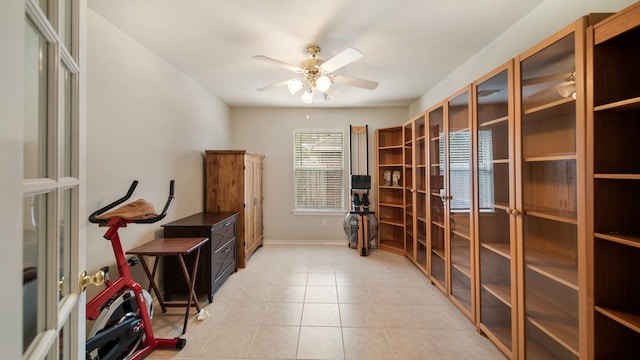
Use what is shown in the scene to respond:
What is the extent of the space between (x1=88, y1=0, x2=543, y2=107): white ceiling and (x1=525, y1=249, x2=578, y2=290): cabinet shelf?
180 cm

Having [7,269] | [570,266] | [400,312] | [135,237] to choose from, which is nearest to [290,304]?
[400,312]

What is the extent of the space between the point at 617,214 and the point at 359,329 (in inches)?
71.1

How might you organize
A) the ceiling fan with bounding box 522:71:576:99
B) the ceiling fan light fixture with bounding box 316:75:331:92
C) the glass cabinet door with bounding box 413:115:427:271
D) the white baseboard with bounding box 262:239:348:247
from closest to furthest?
the ceiling fan with bounding box 522:71:576:99 → the ceiling fan light fixture with bounding box 316:75:331:92 → the glass cabinet door with bounding box 413:115:427:271 → the white baseboard with bounding box 262:239:348:247

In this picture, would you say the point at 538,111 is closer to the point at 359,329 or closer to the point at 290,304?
the point at 359,329

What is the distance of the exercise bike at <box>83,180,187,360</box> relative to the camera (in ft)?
5.14

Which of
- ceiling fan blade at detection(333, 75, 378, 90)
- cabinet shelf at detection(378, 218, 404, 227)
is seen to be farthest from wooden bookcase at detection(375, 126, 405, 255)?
ceiling fan blade at detection(333, 75, 378, 90)

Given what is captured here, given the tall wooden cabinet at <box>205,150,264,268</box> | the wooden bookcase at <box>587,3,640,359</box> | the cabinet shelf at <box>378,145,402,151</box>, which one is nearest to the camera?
the wooden bookcase at <box>587,3,640,359</box>

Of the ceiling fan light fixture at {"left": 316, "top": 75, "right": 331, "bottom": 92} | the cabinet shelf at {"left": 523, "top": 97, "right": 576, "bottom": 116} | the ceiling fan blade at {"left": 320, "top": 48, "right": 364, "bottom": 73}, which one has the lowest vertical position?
the cabinet shelf at {"left": 523, "top": 97, "right": 576, "bottom": 116}

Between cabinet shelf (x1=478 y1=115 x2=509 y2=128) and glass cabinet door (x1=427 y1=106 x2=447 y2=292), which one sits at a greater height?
cabinet shelf (x1=478 y1=115 x2=509 y2=128)

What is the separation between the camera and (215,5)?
182 cm

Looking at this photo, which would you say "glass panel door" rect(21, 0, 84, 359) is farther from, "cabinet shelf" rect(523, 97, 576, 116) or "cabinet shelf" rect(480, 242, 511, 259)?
"cabinet shelf" rect(480, 242, 511, 259)

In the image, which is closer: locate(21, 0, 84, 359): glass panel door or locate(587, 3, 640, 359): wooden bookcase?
locate(21, 0, 84, 359): glass panel door

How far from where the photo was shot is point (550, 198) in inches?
58.6

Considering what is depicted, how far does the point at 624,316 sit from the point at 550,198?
65 centimetres
